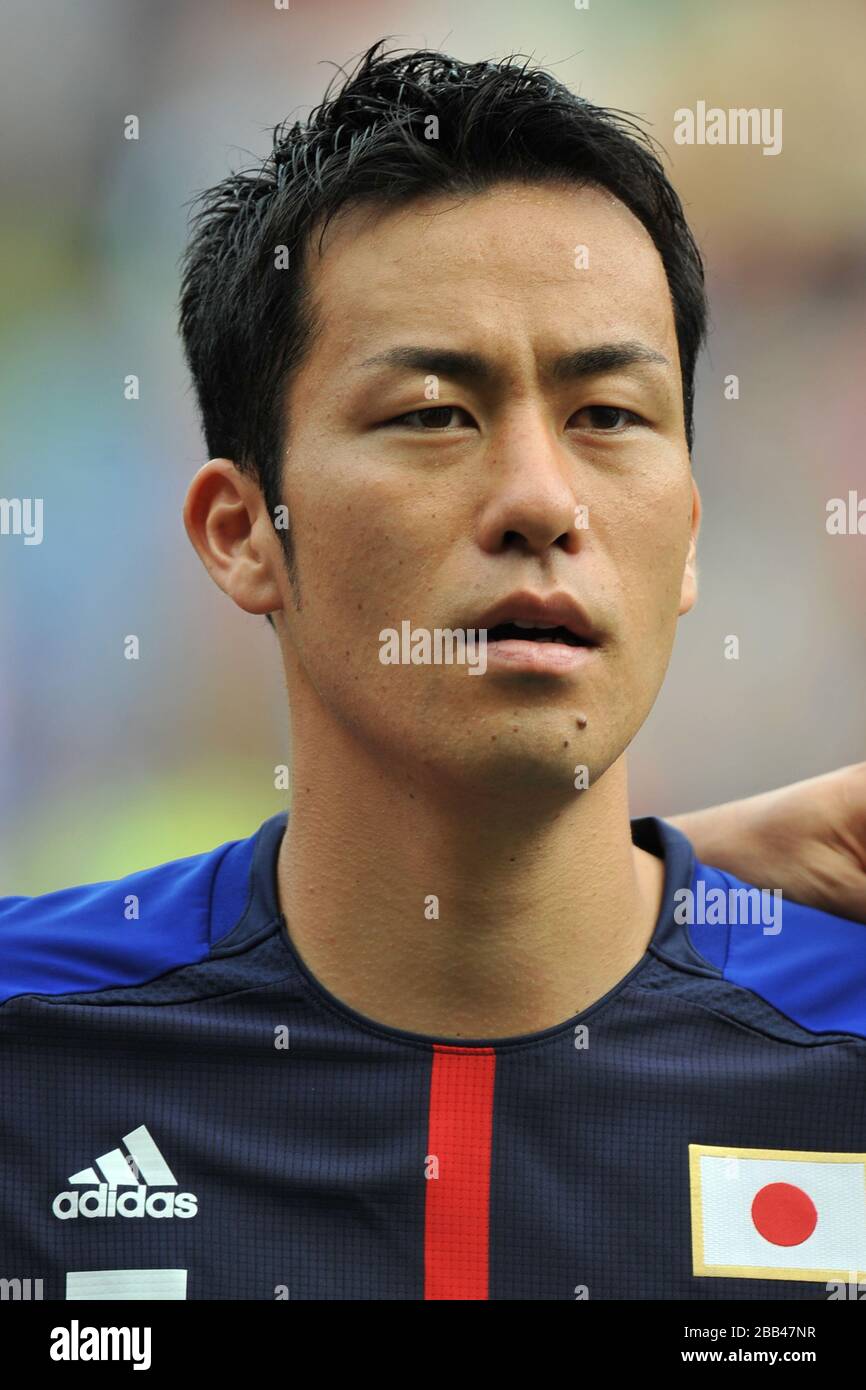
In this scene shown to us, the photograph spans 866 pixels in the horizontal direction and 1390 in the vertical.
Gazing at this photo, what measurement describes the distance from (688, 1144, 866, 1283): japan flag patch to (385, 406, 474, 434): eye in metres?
1.26


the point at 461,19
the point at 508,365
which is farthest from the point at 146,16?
the point at 508,365

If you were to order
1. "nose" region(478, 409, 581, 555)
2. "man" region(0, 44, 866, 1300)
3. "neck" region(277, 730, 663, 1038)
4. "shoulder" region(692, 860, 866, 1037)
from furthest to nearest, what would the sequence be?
"shoulder" region(692, 860, 866, 1037) < "neck" region(277, 730, 663, 1038) < "man" region(0, 44, 866, 1300) < "nose" region(478, 409, 581, 555)

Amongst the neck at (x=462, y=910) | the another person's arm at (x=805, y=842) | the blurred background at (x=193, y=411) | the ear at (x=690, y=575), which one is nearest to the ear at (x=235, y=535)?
the neck at (x=462, y=910)

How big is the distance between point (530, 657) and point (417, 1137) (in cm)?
82

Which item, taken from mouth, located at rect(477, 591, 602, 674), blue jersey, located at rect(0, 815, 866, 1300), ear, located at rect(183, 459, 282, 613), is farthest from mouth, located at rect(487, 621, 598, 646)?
blue jersey, located at rect(0, 815, 866, 1300)

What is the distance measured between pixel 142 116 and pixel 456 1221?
5.05 metres


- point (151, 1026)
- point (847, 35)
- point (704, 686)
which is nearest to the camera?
point (151, 1026)

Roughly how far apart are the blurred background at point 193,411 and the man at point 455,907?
3.00 m

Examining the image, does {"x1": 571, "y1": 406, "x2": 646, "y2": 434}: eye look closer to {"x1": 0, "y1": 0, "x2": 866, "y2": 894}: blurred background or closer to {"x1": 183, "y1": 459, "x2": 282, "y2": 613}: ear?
{"x1": 183, "y1": 459, "x2": 282, "y2": 613}: ear

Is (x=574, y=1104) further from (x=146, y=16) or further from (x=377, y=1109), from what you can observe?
(x=146, y=16)

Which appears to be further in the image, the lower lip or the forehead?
the forehead

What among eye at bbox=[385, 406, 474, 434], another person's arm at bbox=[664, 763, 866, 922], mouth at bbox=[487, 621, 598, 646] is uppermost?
eye at bbox=[385, 406, 474, 434]

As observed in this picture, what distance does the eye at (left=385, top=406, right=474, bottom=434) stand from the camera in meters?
2.40

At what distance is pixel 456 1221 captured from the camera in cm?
242
